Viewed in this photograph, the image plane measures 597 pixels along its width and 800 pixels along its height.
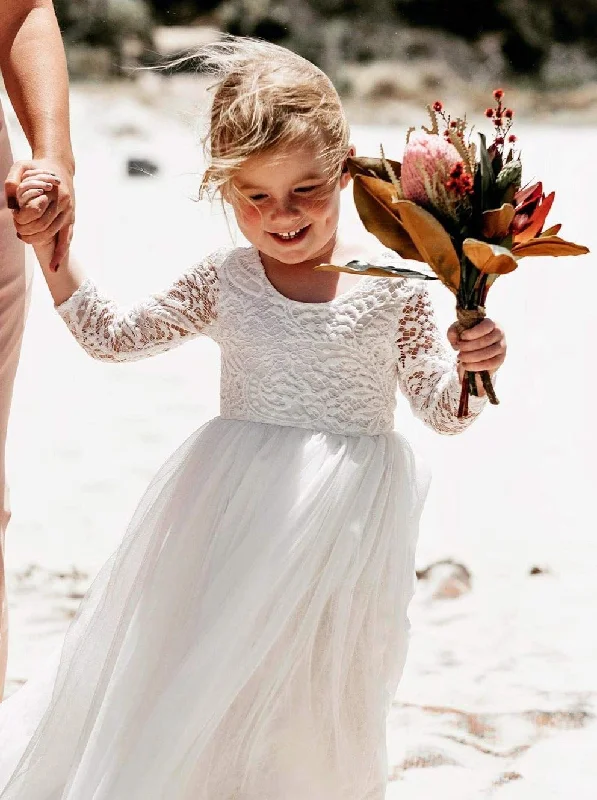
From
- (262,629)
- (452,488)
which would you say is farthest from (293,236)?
(452,488)

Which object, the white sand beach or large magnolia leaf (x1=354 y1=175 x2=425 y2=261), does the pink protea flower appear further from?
the white sand beach

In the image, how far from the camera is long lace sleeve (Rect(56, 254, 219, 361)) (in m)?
1.69

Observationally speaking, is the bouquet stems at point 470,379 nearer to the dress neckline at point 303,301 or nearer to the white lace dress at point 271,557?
the white lace dress at point 271,557

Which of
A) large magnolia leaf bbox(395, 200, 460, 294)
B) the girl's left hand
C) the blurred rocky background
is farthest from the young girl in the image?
the blurred rocky background

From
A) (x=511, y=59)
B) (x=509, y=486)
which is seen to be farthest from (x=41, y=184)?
(x=511, y=59)

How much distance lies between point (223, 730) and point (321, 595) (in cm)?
23

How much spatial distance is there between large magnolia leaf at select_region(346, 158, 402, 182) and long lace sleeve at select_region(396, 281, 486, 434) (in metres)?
0.20

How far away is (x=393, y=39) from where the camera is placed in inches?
399

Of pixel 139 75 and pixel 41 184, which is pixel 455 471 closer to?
pixel 41 184

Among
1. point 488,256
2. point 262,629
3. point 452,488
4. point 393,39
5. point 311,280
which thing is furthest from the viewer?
point 393,39

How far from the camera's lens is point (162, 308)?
1.70 metres

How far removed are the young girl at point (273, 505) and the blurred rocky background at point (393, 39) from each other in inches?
313

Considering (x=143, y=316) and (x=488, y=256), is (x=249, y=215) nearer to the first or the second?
(x=143, y=316)

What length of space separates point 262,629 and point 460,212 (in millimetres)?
583
